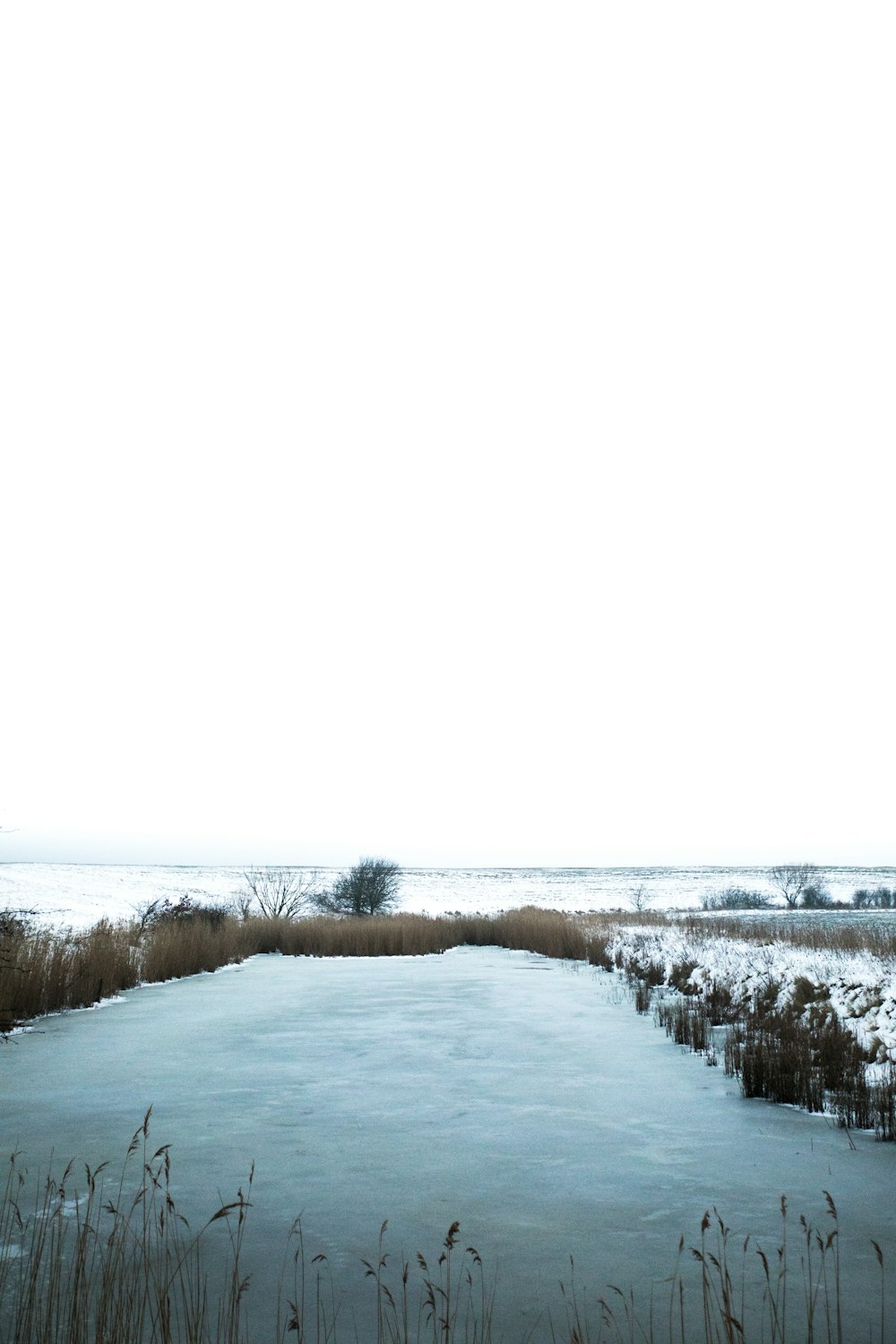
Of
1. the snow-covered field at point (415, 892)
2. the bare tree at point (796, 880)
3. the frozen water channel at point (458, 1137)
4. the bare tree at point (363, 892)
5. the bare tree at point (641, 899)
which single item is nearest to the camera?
the frozen water channel at point (458, 1137)

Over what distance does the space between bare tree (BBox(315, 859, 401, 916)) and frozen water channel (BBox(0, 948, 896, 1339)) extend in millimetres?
25502

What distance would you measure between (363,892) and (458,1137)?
31.0 metres

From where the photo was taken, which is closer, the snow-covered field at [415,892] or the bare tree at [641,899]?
the snow-covered field at [415,892]

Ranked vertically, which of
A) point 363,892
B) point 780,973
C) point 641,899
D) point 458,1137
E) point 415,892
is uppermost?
point 458,1137

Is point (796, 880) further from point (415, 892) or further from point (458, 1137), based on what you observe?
point (458, 1137)

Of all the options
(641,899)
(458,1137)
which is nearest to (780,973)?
(458,1137)

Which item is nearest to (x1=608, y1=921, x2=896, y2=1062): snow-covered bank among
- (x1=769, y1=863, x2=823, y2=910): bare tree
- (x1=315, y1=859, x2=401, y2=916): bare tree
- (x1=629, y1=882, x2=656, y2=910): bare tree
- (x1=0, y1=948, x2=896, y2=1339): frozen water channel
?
(x1=0, y1=948, x2=896, y2=1339): frozen water channel

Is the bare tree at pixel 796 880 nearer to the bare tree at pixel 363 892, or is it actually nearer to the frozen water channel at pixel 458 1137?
the bare tree at pixel 363 892

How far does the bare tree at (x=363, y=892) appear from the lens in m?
35.8

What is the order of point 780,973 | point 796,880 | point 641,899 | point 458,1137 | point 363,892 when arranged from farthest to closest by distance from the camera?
point 796,880 < point 641,899 < point 363,892 < point 780,973 < point 458,1137

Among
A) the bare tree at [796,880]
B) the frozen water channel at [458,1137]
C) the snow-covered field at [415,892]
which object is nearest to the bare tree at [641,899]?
the snow-covered field at [415,892]

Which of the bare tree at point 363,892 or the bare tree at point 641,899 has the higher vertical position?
the bare tree at point 363,892

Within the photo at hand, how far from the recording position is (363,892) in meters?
35.9

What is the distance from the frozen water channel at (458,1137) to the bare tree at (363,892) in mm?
25502
